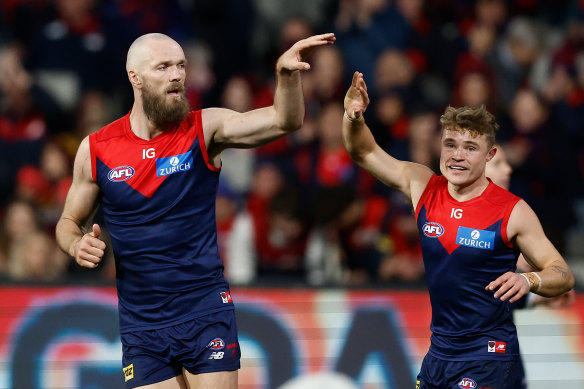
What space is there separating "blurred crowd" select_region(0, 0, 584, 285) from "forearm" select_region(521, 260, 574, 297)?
115 inches

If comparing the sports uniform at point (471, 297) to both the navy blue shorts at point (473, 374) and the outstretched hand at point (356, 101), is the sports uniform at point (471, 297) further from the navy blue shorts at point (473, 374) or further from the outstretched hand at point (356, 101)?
the outstretched hand at point (356, 101)

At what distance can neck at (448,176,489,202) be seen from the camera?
6.04 meters

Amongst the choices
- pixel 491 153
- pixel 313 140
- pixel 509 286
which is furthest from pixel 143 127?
pixel 313 140

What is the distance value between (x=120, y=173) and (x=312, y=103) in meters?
5.22

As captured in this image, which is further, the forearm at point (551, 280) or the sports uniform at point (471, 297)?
the sports uniform at point (471, 297)

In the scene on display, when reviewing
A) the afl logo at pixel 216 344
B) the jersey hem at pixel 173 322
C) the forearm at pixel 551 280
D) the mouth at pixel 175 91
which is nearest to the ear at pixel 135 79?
the mouth at pixel 175 91

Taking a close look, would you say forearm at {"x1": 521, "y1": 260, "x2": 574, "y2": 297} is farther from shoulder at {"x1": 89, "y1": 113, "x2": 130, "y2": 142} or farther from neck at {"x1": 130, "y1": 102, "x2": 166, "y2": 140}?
shoulder at {"x1": 89, "y1": 113, "x2": 130, "y2": 142}

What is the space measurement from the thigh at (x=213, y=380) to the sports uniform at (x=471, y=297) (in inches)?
45.5

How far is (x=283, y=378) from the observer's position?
8.44 m

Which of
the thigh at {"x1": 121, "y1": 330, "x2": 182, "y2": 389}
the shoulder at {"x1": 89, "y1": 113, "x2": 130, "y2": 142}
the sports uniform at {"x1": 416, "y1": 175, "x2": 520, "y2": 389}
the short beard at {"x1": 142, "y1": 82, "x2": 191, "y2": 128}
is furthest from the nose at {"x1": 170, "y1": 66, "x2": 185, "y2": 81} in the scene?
the sports uniform at {"x1": 416, "y1": 175, "x2": 520, "y2": 389}

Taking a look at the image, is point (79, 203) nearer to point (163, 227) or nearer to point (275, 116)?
point (163, 227)

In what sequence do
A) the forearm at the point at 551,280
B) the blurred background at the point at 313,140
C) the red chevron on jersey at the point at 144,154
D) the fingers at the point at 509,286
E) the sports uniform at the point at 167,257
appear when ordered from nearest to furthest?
1. the fingers at the point at 509,286
2. the forearm at the point at 551,280
3. the sports uniform at the point at 167,257
4. the red chevron on jersey at the point at 144,154
5. the blurred background at the point at 313,140

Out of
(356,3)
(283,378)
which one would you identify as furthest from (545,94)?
(283,378)

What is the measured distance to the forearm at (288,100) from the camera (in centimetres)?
571
